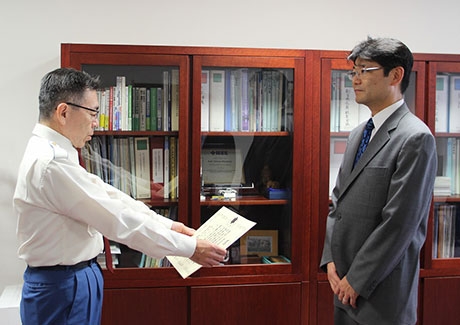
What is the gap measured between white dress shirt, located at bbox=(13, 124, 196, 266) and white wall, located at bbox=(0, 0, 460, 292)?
1056 mm

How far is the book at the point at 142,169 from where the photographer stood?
2404 mm

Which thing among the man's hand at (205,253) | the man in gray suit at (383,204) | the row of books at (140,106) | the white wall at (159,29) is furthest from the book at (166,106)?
the man in gray suit at (383,204)

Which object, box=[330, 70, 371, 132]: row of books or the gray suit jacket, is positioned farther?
box=[330, 70, 371, 132]: row of books

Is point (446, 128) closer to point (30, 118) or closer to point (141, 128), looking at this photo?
point (141, 128)

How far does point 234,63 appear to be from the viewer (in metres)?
2.31

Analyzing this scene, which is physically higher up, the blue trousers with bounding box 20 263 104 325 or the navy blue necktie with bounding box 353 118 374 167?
the navy blue necktie with bounding box 353 118 374 167

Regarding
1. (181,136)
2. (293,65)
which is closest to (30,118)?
(181,136)

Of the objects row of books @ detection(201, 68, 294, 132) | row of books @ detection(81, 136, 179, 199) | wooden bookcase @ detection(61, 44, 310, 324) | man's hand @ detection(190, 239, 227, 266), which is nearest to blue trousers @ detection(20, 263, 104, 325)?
man's hand @ detection(190, 239, 227, 266)

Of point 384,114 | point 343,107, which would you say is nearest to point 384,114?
point 384,114

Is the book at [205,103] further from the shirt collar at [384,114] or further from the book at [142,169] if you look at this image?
the shirt collar at [384,114]

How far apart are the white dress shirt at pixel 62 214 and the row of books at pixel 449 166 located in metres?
1.68

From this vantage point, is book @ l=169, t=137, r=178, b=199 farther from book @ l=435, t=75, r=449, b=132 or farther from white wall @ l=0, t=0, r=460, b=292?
book @ l=435, t=75, r=449, b=132

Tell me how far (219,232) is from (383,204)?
2.16ft

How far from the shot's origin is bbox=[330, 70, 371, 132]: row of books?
243 cm
